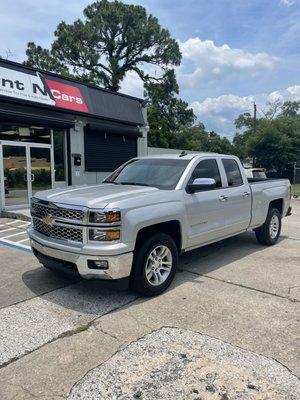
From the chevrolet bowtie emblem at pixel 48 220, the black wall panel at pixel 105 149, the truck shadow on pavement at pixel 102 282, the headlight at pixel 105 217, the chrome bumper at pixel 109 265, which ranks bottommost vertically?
the truck shadow on pavement at pixel 102 282

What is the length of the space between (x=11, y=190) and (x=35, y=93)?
129 inches

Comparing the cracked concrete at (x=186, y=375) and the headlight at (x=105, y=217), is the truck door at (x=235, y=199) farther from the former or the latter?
the cracked concrete at (x=186, y=375)

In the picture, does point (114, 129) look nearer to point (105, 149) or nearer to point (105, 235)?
point (105, 149)

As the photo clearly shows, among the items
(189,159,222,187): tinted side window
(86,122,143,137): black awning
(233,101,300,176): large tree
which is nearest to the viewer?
(189,159,222,187): tinted side window

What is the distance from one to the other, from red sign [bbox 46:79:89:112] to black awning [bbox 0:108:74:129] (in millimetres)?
527

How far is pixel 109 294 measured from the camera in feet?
16.6

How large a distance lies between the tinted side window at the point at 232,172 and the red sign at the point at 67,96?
823cm

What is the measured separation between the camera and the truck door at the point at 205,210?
18.4 ft

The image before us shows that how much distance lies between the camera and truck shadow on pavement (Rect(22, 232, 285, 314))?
4.75 m

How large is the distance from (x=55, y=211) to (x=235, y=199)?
3.21 meters

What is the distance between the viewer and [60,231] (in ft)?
15.8

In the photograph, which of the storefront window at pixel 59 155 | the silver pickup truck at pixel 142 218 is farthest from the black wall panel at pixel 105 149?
the silver pickup truck at pixel 142 218

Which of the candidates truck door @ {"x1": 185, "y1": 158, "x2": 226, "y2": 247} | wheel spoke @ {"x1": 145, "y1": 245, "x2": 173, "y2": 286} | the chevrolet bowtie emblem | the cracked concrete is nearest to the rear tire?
truck door @ {"x1": 185, "y1": 158, "x2": 226, "y2": 247}

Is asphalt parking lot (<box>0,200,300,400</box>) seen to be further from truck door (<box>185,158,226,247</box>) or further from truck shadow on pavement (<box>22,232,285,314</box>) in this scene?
truck door (<box>185,158,226,247</box>)
